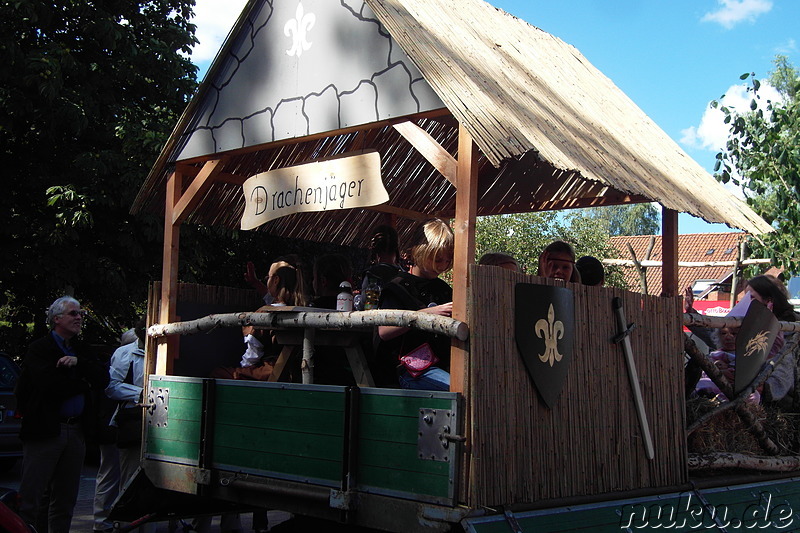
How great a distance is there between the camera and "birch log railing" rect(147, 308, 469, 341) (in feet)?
14.2

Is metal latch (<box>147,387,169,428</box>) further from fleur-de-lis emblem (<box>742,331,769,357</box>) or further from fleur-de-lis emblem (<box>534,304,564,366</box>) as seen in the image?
fleur-de-lis emblem (<box>742,331,769,357</box>)

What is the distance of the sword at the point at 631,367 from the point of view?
17.0ft

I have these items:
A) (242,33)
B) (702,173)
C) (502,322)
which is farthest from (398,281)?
(702,173)

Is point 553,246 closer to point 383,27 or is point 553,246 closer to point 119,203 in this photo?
point 383,27

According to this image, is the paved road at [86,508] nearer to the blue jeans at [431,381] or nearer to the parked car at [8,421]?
the parked car at [8,421]

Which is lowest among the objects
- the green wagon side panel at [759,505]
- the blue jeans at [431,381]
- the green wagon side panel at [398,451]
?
the green wagon side panel at [759,505]

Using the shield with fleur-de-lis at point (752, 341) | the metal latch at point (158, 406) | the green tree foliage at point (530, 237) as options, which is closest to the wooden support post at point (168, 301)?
the metal latch at point (158, 406)

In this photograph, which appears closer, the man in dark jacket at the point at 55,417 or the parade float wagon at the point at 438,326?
the parade float wagon at the point at 438,326

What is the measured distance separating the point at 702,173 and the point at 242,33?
3.73 meters

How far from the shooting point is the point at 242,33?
20.5ft

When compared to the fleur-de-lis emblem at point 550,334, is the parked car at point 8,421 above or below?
below

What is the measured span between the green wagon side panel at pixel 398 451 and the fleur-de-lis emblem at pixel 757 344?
3040 millimetres

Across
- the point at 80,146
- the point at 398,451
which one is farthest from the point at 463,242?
the point at 80,146

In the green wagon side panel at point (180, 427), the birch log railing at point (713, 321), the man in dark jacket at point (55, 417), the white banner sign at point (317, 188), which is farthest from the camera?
the man in dark jacket at point (55, 417)
